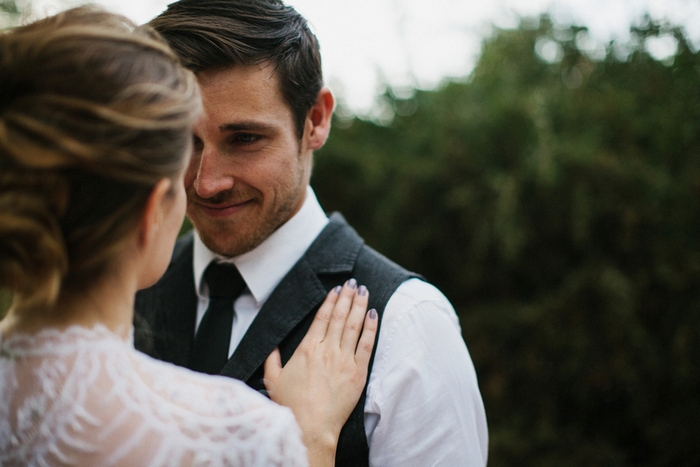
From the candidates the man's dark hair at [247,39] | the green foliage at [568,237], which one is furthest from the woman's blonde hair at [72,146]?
the green foliage at [568,237]

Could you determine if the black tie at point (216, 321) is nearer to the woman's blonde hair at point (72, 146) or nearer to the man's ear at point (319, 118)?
the man's ear at point (319, 118)

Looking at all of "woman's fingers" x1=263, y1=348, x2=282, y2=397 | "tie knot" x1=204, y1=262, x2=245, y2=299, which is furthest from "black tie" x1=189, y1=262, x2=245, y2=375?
"woman's fingers" x1=263, y1=348, x2=282, y2=397

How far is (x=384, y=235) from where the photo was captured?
368cm

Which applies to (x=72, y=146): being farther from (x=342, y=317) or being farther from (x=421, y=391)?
(x=421, y=391)

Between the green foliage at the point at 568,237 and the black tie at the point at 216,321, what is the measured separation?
1704mm

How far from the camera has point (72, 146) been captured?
3.21 ft

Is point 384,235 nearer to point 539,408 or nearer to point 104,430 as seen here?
point 539,408

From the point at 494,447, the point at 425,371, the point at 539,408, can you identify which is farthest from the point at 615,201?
the point at 425,371

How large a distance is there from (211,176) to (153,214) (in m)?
0.69

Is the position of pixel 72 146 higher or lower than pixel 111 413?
higher

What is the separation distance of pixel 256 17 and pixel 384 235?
6.79 ft

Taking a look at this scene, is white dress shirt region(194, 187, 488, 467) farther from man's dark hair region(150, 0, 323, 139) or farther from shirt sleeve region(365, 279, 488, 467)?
man's dark hair region(150, 0, 323, 139)

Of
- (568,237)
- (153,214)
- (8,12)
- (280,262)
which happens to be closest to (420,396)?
(280,262)

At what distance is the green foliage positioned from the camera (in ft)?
9.50
